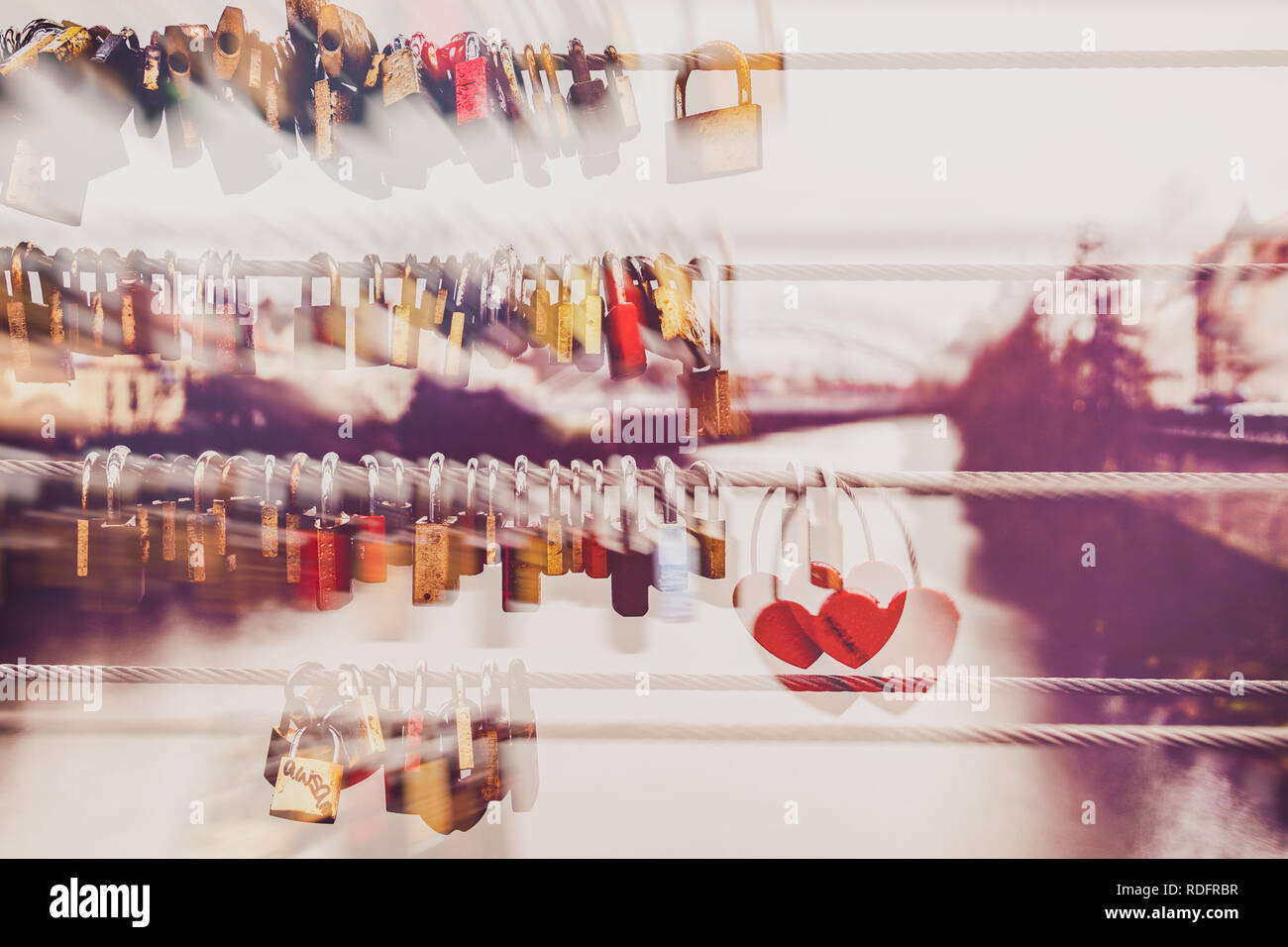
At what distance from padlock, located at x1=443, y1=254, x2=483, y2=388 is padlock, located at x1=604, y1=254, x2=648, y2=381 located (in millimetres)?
286

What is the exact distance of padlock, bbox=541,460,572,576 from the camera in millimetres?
1255

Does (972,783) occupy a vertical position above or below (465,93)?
below

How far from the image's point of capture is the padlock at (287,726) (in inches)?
51.8

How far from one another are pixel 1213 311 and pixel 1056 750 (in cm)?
117

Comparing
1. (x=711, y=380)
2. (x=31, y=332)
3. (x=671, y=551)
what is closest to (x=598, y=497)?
(x=671, y=551)

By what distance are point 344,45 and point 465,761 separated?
1525 millimetres

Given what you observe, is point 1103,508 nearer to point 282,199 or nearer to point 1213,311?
point 1213,311

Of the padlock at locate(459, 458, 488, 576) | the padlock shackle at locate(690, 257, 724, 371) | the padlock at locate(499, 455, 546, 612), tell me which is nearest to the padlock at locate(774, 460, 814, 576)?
the padlock shackle at locate(690, 257, 724, 371)

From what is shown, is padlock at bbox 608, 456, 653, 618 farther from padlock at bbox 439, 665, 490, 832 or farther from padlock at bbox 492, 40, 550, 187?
padlock at bbox 492, 40, 550, 187

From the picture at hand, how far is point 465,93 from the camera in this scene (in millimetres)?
1298

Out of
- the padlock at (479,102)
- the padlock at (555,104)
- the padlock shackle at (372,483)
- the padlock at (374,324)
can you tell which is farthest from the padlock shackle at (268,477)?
the padlock at (555,104)

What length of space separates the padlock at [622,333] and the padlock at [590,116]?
37cm

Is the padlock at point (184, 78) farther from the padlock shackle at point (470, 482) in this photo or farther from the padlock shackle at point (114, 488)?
the padlock shackle at point (470, 482)
